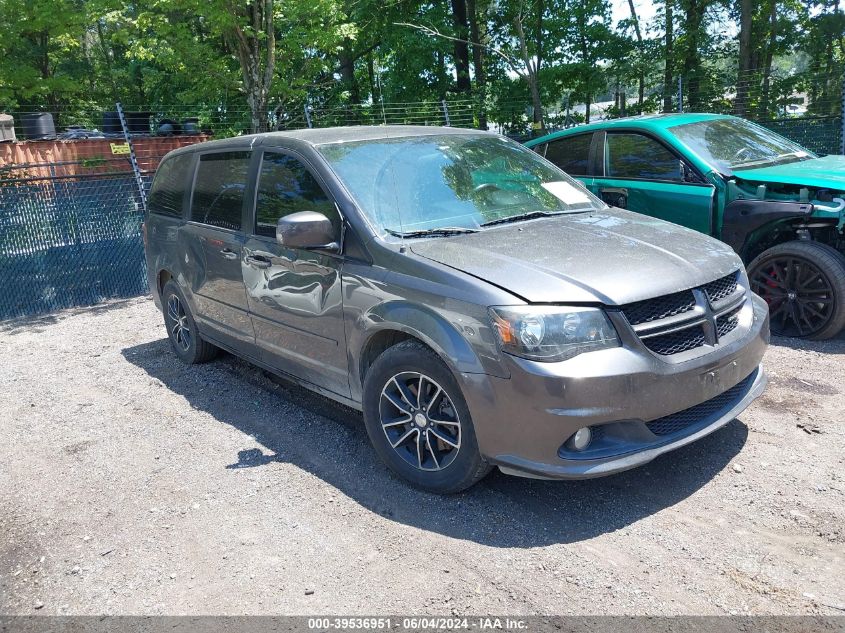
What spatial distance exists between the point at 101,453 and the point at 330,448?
154 cm

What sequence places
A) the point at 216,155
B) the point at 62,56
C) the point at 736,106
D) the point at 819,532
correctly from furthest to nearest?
A: the point at 62,56 → the point at 736,106 → the point at 216,155 → the point at 819,532

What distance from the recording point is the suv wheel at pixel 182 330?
19.8 feet

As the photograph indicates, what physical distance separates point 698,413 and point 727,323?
1.64 ft

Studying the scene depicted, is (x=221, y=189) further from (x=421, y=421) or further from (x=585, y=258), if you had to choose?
(x=585, y=258)

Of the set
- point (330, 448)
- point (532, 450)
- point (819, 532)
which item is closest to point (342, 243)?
point (330, 448)

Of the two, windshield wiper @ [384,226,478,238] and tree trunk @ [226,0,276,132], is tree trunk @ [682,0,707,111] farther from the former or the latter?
windshield wiper @ [384,226,478,238]

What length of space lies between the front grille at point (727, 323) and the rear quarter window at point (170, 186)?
13.6 feet

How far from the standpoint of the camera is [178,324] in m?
6.32

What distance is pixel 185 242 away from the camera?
5.66 meters

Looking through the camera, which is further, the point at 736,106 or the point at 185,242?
the point at 736,106

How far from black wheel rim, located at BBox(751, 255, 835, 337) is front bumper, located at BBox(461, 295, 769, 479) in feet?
9.05

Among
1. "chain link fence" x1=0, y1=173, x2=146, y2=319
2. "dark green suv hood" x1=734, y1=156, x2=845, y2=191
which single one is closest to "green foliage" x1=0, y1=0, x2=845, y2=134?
"chain link fence" x1=0, y1=173, x2=146, y2=319

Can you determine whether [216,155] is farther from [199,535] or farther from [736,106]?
[736,106]

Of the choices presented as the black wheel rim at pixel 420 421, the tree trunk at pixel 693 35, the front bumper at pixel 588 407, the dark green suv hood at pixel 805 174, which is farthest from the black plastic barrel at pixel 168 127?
the front bumper at pixel 588 407
